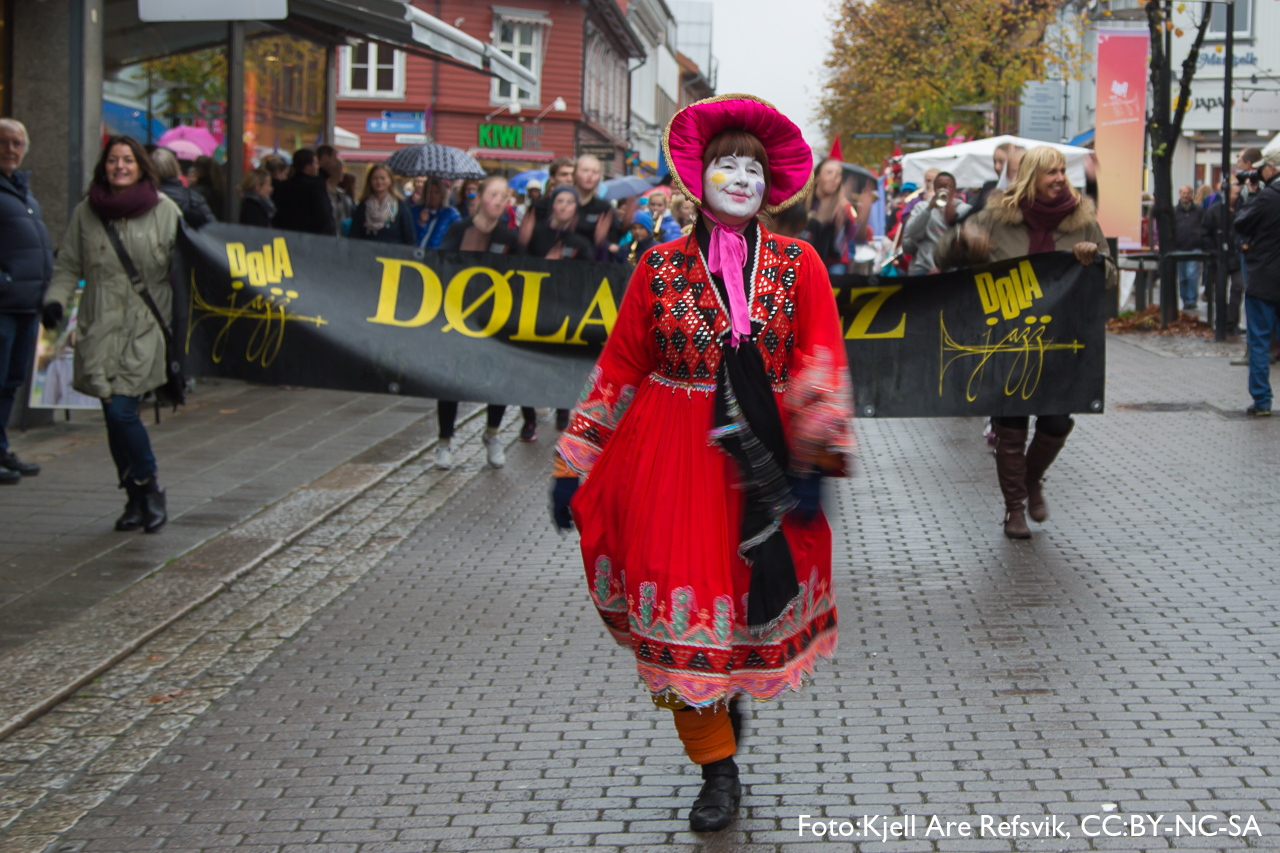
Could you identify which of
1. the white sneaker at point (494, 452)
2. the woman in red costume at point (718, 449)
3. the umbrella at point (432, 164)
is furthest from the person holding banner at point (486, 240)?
the umbrella at point (432, 164)

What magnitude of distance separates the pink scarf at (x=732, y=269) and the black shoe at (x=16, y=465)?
6125 millimetres

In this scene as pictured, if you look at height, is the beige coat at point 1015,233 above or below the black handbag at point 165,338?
above

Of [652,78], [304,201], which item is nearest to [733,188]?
[304,201]

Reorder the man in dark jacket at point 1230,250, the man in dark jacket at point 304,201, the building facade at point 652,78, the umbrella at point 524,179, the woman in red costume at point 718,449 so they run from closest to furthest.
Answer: the woman in red costume at point 718,449
the man in dark jacket at point 304,201
the man in dark jacket at point 1230,250
the umbrella at point 524,179
the building facade at point 652,78

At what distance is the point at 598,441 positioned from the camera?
3.85 metres

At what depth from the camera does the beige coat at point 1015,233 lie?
7312mm

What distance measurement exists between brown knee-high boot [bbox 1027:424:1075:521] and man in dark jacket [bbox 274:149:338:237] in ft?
26.8

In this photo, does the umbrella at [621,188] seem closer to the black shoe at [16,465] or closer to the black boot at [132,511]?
the black shoe at [16,465]

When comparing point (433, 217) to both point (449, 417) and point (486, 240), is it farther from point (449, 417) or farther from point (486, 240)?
point (449, 417)

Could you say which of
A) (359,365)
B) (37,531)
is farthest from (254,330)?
(37,531)

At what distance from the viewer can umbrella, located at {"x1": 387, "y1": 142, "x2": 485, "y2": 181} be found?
1800 centimetres

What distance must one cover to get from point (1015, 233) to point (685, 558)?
4494 millimetres

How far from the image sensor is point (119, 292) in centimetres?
696

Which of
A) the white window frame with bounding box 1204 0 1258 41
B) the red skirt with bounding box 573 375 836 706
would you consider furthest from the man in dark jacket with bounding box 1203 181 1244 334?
the white window frame with bounding box 1204 0 1258 41
